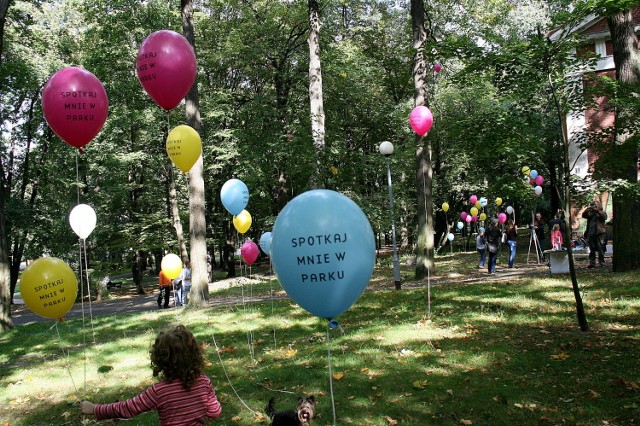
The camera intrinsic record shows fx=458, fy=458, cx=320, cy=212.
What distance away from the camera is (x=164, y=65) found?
6387 millimetres

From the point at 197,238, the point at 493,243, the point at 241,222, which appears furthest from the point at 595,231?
the point at 197,238

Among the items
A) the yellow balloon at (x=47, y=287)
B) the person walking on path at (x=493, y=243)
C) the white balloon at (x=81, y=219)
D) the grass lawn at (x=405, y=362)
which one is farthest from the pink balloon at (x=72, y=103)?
the person walking on path at (x=493, y=243)

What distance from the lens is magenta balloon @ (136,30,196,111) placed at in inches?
252

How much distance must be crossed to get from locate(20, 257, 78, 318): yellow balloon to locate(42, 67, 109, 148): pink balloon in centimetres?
172

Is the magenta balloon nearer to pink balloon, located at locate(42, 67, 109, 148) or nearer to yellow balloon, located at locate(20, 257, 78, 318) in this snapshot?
pink balloon, located at locate(42, 67, 109, 148)

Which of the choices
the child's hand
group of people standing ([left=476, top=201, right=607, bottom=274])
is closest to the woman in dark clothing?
group of people standing ([left=476, top=201, right=607, bottom=274])

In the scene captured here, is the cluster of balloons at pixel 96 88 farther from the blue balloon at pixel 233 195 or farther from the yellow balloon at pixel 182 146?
the blue balloon at pixel 233 195

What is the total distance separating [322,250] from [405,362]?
3.08m

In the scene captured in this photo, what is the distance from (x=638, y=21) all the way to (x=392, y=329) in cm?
2293

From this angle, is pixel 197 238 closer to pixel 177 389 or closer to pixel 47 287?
pixel 47 287

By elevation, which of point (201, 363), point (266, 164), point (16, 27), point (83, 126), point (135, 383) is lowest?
point (135, 383)

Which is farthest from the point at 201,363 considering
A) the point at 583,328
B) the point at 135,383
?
the point at 583,328

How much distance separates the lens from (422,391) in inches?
199

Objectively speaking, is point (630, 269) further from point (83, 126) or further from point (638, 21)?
point (638, 21)
